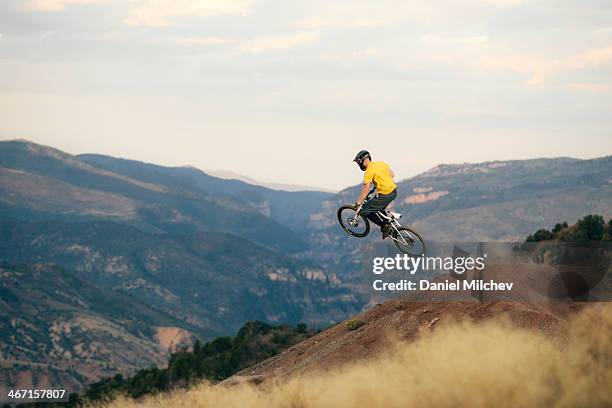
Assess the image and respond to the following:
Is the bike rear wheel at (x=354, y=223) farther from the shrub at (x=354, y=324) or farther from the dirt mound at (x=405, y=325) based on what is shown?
the shrub at (x=354, y=324)

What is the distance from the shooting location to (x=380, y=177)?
1196 inches

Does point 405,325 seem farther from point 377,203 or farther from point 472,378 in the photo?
point 472,378

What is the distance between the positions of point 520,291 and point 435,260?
3.09 m

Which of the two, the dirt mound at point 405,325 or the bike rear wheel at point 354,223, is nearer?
the dirt mound at point 405,325

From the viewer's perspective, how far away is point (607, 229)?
9581 centimetres

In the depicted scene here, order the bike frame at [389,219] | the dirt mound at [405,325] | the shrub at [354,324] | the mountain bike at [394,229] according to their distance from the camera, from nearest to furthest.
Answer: the dirt mound at [405,325], the bike frame at [389,219], the mountain bike at [394,229], the shrub at [354,324]

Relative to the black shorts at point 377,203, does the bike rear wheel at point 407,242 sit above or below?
below

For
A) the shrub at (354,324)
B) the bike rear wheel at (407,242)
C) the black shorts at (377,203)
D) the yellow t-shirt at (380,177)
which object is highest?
the yellow t-shirt at (380,177)

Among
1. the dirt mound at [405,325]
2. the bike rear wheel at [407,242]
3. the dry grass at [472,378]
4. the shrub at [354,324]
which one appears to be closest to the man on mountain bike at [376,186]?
the bike rear wheel at [407,242]

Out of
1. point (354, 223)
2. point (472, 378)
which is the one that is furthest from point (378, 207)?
point (472, 378)

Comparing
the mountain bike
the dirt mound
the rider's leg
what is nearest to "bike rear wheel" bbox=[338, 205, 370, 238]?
the mountain bike

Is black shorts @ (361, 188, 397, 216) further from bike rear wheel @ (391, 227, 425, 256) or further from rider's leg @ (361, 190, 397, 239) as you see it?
bike rear wheel @ (391, 227, 425, 256)

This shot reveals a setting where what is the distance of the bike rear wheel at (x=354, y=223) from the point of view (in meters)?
31.8

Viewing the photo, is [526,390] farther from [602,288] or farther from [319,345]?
[319,345]
